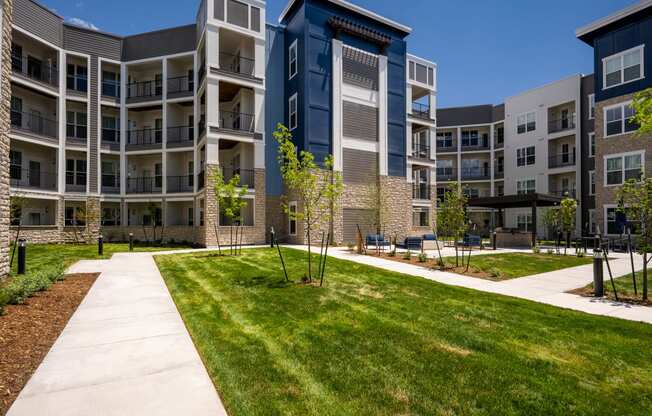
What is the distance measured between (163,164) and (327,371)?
26.7 meters

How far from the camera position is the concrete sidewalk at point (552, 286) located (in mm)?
7836

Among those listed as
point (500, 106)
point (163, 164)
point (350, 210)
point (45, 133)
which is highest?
point (500, 106)

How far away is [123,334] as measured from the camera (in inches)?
228

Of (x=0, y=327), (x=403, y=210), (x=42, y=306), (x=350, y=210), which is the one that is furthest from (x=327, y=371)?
(x=403, y=210)

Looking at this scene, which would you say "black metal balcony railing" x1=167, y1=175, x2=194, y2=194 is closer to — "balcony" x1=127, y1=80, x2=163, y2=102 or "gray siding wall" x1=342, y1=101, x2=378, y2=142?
"balcony" x1=127, y1=80, x2=163, y2=102

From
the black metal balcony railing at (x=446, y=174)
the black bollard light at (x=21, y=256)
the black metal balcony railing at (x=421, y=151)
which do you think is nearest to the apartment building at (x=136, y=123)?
the black bollard light at (x=21, y=256)

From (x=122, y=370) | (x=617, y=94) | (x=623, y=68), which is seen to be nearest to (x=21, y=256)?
(x=122, y=370)

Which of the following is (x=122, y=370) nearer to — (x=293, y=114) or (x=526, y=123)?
(x=293, y=114)

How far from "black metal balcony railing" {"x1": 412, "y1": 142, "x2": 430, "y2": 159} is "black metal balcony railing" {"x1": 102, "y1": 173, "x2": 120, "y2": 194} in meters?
26.9

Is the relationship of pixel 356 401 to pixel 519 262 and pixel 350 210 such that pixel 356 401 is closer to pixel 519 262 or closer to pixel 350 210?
pixel 519 262

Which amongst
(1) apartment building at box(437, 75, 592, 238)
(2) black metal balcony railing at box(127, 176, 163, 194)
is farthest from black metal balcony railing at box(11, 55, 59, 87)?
(1) apartment building at box(437, 75, 592, 238)

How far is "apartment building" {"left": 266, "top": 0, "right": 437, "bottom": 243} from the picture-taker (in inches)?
982

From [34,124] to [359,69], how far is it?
24.8m

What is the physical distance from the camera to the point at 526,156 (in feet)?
131
